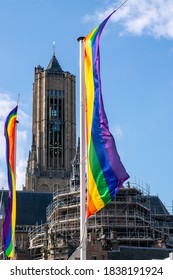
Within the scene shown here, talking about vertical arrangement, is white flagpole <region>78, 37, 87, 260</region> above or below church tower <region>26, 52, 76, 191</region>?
below

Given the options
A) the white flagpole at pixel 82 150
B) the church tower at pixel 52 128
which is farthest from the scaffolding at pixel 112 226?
the church tower at pixel 52 128

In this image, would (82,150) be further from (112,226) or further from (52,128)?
(52,128)

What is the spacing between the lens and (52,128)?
129 meters

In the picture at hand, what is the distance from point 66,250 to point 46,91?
3039 inches

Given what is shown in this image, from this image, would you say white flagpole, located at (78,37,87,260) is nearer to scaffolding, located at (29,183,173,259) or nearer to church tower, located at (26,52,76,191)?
scaffolding, located at (29,183,173,259)

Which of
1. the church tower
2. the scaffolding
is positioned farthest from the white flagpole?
the church tower

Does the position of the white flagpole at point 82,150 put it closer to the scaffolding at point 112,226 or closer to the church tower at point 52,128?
the scaffolding at point 112,226

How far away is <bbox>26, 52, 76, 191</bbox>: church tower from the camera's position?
121562 millimetres

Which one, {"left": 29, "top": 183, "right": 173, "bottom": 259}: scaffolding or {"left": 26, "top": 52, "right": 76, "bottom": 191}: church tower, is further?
{"left": 26, "top": 52, "right": 76, "bottom": 191}: church tower

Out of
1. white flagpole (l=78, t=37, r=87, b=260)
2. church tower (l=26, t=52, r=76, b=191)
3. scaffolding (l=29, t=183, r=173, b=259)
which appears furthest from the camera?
church tower (l=26, t=52, r=76, b=191)

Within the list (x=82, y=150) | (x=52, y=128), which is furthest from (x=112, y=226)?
(x=52, y=128)

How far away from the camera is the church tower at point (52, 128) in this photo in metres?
122

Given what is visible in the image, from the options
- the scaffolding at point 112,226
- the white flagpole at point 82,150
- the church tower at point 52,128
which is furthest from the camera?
the church tower at point 52,128
